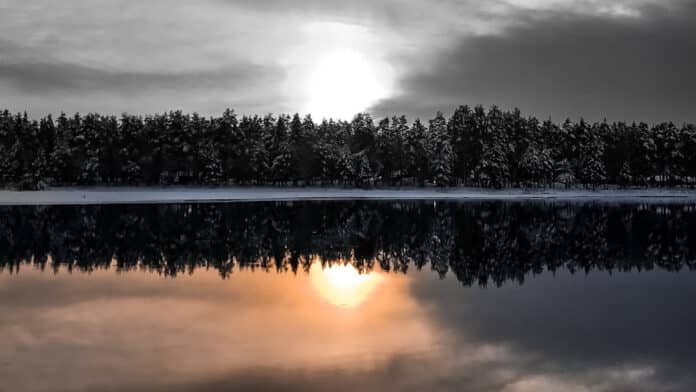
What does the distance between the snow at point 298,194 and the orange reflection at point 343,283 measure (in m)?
45.7

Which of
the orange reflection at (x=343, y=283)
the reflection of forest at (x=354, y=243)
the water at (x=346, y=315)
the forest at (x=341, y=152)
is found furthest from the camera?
the forest at (x=341, y=152)

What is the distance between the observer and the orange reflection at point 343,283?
1334 cm

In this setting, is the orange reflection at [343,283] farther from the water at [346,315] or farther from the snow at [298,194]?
the snow at [298,194]

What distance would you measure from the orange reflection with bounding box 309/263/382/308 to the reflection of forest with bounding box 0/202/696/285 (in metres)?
0.75

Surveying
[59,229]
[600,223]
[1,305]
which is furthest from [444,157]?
[1,305]

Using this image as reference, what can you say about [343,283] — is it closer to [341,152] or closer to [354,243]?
[354,243]

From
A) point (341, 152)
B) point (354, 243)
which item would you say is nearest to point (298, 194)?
point (341, 152)

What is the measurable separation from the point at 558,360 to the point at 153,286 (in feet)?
32.2

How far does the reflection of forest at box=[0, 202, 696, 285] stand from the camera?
1855 cm

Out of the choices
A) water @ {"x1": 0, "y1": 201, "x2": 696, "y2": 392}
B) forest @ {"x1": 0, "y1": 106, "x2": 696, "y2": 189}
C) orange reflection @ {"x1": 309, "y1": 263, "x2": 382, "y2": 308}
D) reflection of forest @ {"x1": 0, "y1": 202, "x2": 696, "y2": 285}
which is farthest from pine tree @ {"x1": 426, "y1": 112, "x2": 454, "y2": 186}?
orange reflection @ {"x1": 309, "y1": 263, "x2": 382, "y2": 308}

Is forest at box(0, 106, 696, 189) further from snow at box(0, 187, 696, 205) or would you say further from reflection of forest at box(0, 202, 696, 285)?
reflection of forest at box(0, 202, 696, 285)

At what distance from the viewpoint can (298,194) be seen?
243 ft

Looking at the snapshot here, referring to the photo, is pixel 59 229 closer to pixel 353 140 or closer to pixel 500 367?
pixel 500 367

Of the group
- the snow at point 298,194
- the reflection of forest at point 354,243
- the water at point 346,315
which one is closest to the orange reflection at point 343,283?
the water at point 346,315
